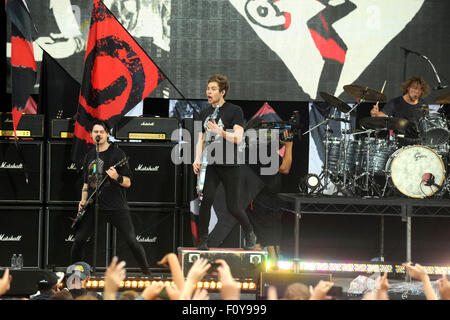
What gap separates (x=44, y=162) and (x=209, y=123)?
8.40 feet

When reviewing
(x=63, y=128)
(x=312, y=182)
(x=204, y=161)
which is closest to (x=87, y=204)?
(x=63, y=128)

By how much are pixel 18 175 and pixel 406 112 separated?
16.9ft

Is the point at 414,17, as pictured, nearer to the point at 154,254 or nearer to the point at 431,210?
the point at 431,210

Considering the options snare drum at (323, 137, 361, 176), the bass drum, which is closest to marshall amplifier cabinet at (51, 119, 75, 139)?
snare drum at (323, 137, 361, 176)

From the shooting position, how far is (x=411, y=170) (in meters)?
7.85

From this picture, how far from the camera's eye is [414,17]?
9164mm

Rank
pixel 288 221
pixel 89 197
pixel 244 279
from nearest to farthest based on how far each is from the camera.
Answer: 1. pixel 244 279
2. pixel 89 197
3. pixel 288 221

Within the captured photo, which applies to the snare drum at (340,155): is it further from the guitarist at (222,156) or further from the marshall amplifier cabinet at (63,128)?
the marshall amplifier cabinet at (63,128)

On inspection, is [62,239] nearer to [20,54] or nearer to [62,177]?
[62,177]

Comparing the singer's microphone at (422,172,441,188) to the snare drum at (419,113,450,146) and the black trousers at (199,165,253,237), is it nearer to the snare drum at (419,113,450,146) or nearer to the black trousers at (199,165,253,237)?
the snare drum at (419,113,450,146)

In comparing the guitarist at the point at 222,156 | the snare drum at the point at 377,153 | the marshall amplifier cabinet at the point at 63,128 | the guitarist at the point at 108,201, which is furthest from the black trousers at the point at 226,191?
the marshall amplifier cabinet at the point at 63,128

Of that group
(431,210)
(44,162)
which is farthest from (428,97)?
(44,162)

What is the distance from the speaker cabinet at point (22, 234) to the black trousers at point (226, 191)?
2.37 meters

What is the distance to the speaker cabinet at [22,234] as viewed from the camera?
7820 millimetres
